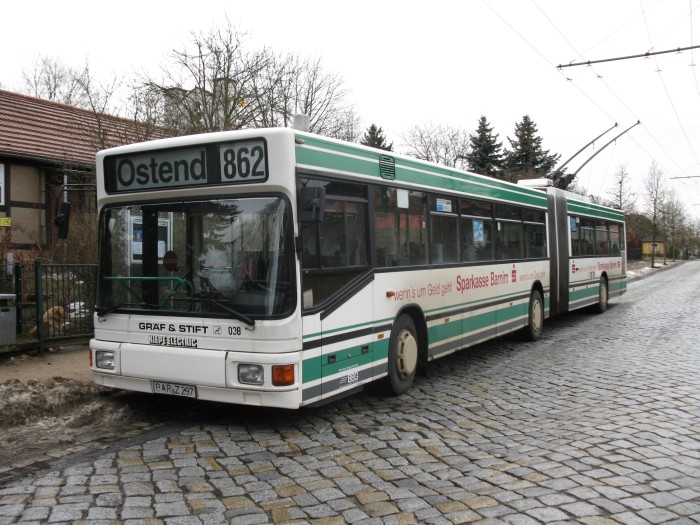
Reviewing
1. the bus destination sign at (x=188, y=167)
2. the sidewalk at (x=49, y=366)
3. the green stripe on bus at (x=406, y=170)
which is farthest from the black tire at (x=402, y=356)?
the sidewalk at (x=49, y=366)

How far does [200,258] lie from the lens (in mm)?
5723

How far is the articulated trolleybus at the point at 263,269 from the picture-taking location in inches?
213

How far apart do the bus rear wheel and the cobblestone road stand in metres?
9.00

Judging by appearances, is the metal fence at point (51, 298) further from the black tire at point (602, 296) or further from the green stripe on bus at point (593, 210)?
the black tire at point (602, 296)

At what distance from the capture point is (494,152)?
50312mm

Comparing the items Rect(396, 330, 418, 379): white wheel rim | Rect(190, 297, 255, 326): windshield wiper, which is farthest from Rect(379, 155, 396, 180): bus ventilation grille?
Rect(190, 297, 255, 326): windshield wiper

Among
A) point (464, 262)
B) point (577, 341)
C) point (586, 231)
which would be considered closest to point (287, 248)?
point (464, 262)

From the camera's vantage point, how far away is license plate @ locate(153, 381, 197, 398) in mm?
5645

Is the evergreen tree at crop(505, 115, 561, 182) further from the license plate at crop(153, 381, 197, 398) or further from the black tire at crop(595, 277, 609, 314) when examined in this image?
the license plate at crop(153, 381, 197, 398)

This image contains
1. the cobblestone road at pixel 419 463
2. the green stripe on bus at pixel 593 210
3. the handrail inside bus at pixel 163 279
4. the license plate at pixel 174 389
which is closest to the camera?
the cobblestone road at pixel 419 463

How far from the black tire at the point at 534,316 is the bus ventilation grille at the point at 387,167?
5.53 meters

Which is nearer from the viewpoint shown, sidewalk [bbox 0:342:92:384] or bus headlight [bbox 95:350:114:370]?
bus headlight [bbox 95:350:114:370]

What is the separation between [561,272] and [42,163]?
1835cm

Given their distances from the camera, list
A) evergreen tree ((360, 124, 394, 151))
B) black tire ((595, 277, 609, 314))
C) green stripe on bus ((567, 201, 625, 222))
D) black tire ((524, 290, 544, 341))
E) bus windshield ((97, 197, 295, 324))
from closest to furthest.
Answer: bus windshield ((97, 197, 295, 324)) → black tire ((524, 290, 544, 341)) → green stripe on bus ((567, 201, 625, 222)) → black tire ((595, 277, 609, 314)) → evergreen tree ((360, 124, 394, 151))
